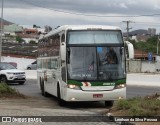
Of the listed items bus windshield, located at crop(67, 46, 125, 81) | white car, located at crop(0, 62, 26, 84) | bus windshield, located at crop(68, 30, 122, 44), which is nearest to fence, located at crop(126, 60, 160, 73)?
white car, located at crop(0, 62, 26, 84)

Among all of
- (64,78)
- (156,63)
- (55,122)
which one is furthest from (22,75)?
(156,63)

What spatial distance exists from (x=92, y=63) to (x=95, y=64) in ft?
0.39

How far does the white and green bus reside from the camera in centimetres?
1719

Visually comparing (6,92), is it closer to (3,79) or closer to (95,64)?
(95,64)

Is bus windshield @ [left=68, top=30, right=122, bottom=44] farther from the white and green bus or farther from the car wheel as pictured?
the car wheel

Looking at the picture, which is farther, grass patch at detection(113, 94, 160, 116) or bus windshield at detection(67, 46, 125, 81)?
bus windshield at detection(67, 46, 125, 81)

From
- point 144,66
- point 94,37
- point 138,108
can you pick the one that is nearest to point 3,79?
point 94,37

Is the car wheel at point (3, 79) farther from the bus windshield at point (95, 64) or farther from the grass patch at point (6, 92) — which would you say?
the bus windshield at point (95, 64)

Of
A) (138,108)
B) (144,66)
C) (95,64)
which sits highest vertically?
(95,64)

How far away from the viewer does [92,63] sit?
57.0 ft

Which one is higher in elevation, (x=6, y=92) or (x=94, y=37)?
(x=94, y=37)

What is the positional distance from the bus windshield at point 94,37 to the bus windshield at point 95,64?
29 cm

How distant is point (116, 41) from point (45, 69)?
6.07 m

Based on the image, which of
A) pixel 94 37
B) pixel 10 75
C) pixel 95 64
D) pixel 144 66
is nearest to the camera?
pixel 95 64
